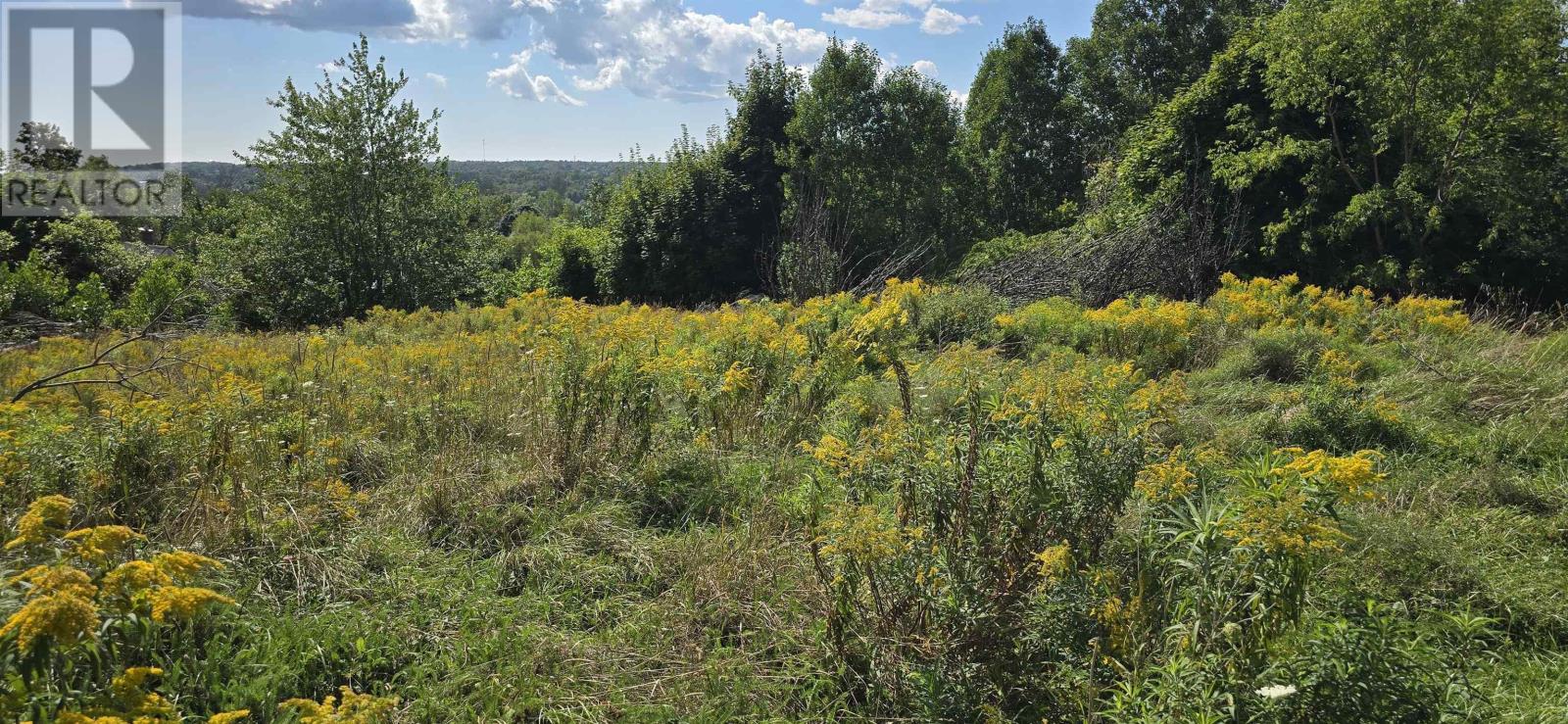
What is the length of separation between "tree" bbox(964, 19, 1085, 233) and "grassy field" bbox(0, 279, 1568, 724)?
21082mm

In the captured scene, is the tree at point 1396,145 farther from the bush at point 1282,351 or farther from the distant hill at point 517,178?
the distant hill at point 517,178

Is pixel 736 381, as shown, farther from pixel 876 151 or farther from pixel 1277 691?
pixel 876 151

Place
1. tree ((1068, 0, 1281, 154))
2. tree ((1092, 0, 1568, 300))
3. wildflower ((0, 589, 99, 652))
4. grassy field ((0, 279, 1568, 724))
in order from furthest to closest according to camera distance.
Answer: tree ((1068, 0, 1281, 154)), tree ((1092, 0, 1568, 300)), grassy field ((0, 279, 1568, 724)), wildflower ((0, 589, 99, 652))

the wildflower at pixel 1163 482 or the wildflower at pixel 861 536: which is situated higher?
the wildflower at pixel 1163 482

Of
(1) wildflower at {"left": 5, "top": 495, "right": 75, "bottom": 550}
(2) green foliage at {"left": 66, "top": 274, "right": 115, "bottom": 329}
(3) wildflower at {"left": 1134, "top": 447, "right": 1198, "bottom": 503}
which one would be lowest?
(2) green foliage at {"left": 66, "top": 274, "right": 115, "bottom": 329}

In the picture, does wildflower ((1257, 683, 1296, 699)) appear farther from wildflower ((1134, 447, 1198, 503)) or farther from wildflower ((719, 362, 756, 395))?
wildflower ((719, 362, 756, 395))

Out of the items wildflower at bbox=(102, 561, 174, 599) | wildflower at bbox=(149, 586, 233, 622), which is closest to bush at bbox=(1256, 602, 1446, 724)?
wildflower at bbox=(149, 586, 233, 622)

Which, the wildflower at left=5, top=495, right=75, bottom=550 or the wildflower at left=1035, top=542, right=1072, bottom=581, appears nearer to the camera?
the wildflower at left=5, top=495, right=75, bottom=550

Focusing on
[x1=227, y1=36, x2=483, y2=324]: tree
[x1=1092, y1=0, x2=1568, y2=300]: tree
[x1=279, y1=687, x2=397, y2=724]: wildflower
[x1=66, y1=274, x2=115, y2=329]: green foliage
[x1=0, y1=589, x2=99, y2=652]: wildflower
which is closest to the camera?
[x1=0, y1=589, x2=99, y2=652]: wildflower

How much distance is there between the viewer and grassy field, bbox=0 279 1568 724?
1963mm

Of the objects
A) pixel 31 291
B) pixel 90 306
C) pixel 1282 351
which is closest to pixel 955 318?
pixel 1282 351

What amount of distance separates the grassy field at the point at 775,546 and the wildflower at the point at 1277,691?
14 mm

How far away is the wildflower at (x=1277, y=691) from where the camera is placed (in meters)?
1.83

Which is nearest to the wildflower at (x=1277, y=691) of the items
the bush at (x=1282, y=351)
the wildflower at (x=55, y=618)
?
the wildflower at (x=55, y=618)
